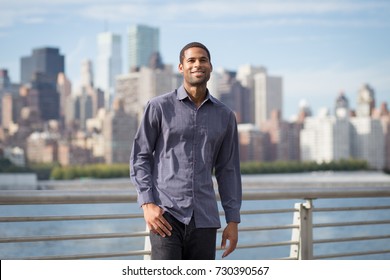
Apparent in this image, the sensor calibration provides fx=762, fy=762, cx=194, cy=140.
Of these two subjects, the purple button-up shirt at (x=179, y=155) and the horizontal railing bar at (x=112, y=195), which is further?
the horizontal railing bar at (x=112, y=195)

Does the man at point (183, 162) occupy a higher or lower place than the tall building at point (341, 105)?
lower

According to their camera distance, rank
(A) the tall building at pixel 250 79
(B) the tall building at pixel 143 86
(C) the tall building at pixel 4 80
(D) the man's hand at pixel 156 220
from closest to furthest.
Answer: (D) the man's hand at pixel 156 220, (B) the tall building at pixel 143 86, (C) the tall building at pixel 4 80, (A) the tall building at pixel 250 79

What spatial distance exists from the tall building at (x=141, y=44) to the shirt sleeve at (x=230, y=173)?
9572 centimetres

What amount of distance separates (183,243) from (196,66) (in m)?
0.37

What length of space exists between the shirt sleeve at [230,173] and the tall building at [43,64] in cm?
7693

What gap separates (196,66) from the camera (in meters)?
1.60

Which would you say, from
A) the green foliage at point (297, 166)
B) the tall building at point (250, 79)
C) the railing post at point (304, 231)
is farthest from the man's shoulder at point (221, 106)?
the tall building at point (250, 79)

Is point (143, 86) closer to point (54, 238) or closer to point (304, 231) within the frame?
point (304, 231)

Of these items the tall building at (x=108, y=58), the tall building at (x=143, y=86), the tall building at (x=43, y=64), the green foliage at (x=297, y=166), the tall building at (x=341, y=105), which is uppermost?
the tall building at (x=108, y=58)

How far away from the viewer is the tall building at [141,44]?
98.4m

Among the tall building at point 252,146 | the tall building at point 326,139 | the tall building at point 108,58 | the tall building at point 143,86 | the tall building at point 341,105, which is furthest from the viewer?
the tall building at point 108,58

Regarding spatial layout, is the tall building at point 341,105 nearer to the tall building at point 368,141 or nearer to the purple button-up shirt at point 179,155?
the tall building at point 368,141

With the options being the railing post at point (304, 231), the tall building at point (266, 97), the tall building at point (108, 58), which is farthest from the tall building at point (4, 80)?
the railing post at point (304, 231)

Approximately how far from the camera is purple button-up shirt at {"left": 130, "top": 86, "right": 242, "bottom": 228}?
1.60 metres
